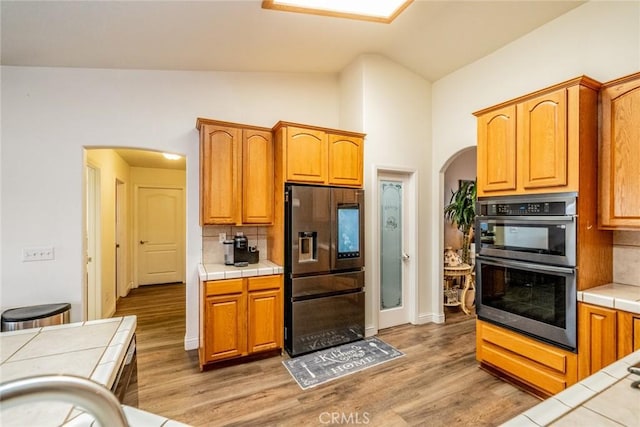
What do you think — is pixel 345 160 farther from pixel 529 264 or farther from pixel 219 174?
pixel 529 264

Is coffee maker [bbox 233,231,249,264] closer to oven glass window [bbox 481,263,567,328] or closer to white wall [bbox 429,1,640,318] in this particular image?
oven glass window [bbox 481,263,567,328]

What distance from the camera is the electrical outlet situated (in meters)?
2.81

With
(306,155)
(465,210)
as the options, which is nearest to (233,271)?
(306,155)

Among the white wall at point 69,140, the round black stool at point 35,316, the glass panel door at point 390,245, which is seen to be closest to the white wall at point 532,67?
the glass panel door at point 390,245

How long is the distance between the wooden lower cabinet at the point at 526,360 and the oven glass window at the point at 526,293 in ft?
0.69

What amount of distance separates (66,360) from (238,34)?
2750mm

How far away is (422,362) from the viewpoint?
2891mm

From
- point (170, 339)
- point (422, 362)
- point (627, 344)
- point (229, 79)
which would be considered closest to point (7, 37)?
point (229, 79)

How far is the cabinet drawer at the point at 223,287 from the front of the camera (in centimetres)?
273

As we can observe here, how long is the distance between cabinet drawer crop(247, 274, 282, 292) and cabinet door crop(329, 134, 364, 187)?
3.96 feet

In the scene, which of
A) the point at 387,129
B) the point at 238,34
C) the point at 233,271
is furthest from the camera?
the point at 387,129

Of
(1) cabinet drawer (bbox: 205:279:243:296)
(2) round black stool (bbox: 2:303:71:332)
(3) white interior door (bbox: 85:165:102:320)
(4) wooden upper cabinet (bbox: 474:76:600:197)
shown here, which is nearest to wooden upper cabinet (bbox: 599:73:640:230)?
(4) wooden upper cabinet (bbox: 474:76:600:197)

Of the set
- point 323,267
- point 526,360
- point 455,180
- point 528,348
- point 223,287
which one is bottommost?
point 526,360

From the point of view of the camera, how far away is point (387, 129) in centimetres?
370
